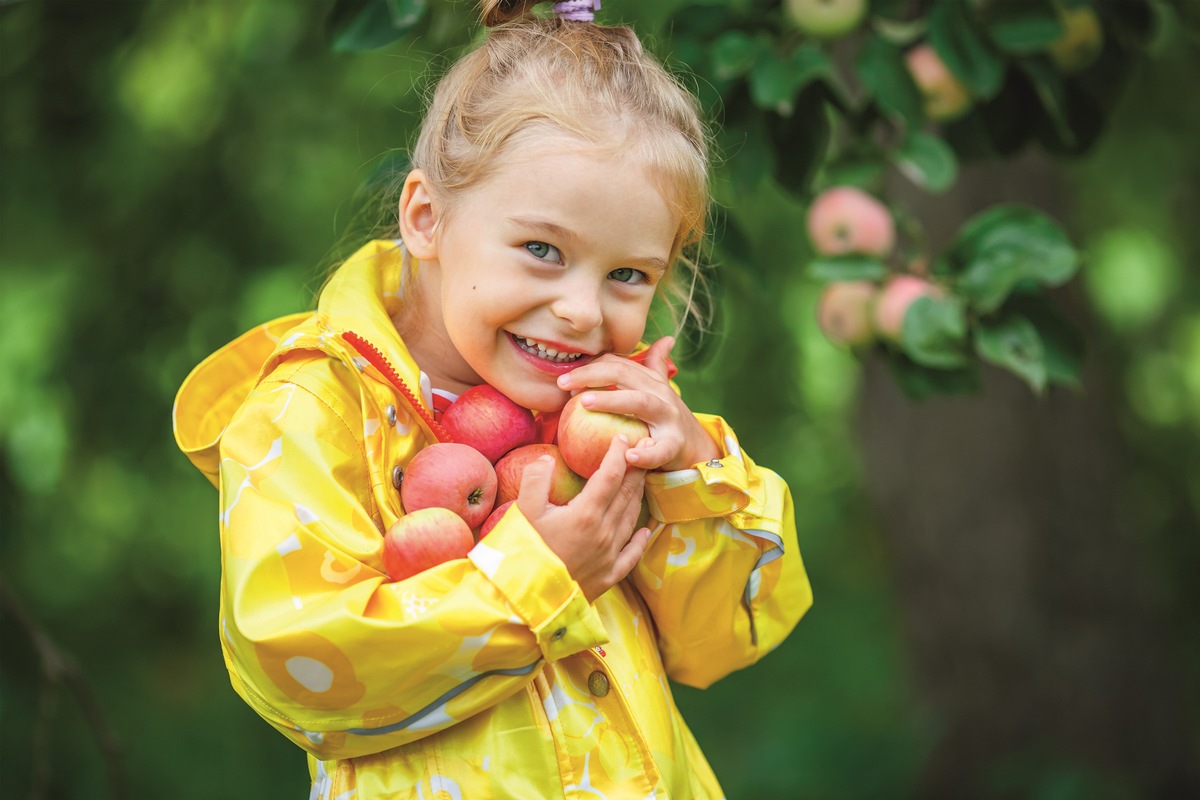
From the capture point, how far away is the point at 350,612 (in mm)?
1206

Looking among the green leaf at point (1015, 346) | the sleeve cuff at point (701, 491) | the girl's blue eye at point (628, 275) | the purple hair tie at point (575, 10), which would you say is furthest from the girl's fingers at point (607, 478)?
the green leaf at point (1015, 346)

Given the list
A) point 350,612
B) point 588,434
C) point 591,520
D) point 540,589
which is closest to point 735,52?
point 588,434

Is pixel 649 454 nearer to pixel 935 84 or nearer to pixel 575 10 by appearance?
pixel 575 10

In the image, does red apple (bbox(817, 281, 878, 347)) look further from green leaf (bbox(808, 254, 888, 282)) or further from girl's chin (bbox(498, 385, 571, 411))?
girl's chin (bbox(498, 385, 571, 411))

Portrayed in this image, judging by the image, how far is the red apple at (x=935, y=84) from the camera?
1999 mm

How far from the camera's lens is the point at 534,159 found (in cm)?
139

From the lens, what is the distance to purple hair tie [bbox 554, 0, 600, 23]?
1.60m

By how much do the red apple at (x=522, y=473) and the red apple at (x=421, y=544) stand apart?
0.37ft

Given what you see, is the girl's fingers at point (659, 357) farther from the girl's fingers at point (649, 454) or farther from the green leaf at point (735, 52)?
the green leaf at point (735, 52)

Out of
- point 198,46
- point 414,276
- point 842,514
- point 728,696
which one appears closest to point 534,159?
point 414,276

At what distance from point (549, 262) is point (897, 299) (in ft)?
2.41

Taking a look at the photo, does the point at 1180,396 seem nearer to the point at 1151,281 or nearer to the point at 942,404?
the point at 1151,281

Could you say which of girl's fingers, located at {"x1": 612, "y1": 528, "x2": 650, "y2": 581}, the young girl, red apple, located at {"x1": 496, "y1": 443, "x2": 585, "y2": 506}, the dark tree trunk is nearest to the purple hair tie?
the young girl

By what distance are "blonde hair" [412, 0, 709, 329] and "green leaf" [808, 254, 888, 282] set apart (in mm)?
347
